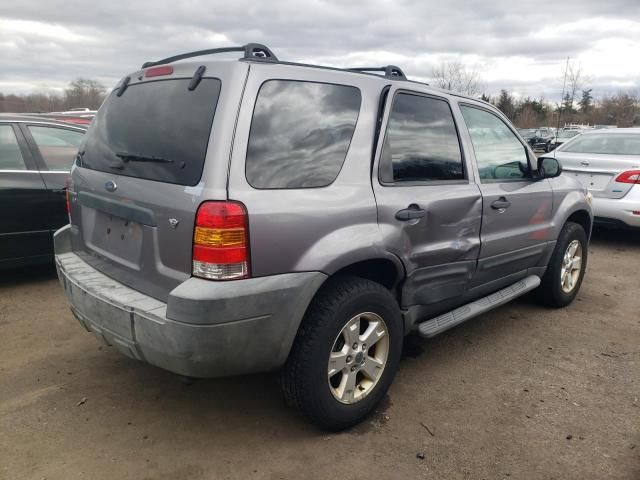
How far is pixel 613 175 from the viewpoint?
22.0 ft

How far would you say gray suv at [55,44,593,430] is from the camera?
2.25m

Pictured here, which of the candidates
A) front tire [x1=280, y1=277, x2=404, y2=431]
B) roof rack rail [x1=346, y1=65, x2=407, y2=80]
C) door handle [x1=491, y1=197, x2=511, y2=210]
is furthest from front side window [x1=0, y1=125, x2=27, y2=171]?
door handle [x1=491, y1=197, x2=511, y2=210]

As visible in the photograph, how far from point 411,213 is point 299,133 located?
0.82 metres

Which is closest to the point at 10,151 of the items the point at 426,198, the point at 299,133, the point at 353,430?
the point at 299,133

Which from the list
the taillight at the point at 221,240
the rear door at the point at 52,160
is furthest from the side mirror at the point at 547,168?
the rear door at the point at 52,160

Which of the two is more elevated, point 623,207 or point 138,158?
point 138,158

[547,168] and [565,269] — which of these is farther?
[565,269]

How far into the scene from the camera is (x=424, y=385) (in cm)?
328

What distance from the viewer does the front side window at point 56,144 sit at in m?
4.96

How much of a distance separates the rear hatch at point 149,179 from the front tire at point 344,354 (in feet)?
2.24

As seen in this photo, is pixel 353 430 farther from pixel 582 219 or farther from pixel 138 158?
pixel 582 219

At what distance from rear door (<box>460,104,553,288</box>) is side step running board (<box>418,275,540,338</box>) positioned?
0.09 meters

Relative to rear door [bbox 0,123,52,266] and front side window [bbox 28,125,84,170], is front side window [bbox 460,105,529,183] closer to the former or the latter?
front side window [bbox 28,125,84,170]

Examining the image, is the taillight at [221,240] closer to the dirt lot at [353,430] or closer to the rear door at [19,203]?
the dirt lot at [353,430]
